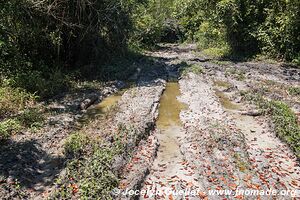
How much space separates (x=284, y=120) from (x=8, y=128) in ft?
25.2

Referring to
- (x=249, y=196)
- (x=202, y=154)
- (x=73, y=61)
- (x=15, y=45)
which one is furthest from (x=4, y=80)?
(x=249, y=196)

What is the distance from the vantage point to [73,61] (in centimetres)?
1556

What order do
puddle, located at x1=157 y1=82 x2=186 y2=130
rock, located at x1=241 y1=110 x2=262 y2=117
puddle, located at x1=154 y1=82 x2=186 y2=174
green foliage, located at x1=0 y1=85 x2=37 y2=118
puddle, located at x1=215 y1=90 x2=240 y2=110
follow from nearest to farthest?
puddle, located at x1=154 y1=82 x2=186 y2=174 → green foliage, located at x1=0 y1=85 x2=37 y2=118 → puddle, located at x1=157 y1=82 x2=186 y2=130 → rock, located at x1=241 y1=110 x2=262 y2=117 → puddle, located at x1=215 y1=90 x2=240 y2=110

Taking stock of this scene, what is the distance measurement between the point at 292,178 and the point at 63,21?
415 inches

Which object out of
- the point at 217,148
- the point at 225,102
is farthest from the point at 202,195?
the point at 225,102

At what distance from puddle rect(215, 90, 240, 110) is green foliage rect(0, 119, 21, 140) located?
23.1 feet

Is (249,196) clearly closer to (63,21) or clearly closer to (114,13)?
(63,21)

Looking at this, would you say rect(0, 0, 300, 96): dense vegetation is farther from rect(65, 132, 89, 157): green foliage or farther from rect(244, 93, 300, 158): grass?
rect(244, 93, 300, 158): grass

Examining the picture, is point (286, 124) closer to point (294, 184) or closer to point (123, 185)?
point (294, 184)

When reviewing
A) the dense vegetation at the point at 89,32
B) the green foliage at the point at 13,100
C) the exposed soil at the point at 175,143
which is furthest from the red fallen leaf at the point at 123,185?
the dense vegetation at the point at 89,32

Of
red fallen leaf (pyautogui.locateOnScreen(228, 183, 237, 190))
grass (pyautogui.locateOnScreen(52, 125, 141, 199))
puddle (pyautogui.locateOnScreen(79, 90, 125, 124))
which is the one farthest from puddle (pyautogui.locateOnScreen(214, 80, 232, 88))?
red fallen leaf (pyautogui.locateOnScreen(228, 183, 237, 190))

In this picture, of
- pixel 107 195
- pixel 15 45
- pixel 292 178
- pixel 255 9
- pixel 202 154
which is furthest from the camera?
pixel 255 9

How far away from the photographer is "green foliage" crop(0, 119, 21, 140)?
25.2 feet

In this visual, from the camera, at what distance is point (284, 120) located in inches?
350
